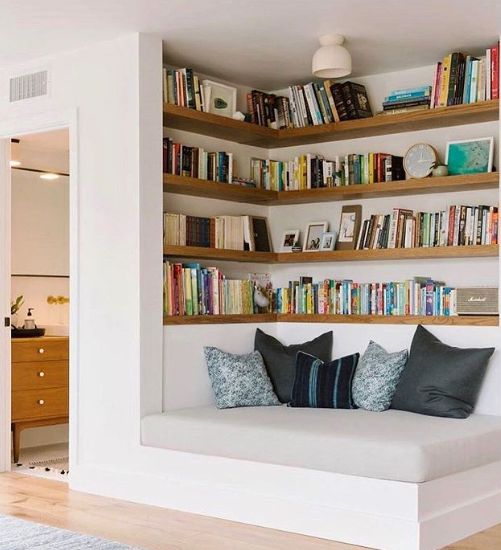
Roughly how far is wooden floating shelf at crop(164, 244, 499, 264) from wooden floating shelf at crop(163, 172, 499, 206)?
351 millimetres

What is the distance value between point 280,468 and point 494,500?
3.48 feet

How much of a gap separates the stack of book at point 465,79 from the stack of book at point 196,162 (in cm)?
132

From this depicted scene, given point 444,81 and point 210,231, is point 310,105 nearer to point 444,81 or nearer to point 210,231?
point 444,81

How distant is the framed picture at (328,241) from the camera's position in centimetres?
619

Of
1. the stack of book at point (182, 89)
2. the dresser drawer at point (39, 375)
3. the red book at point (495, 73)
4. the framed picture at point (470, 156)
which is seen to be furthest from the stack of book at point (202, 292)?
the red book at point (495, 73)

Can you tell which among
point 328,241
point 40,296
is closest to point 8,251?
point 40,296

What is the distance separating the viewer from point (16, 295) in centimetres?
746

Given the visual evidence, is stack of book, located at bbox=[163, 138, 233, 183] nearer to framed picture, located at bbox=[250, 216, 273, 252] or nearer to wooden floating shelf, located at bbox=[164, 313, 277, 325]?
framed picture, located at bbox=[250, 216, 273, 252]

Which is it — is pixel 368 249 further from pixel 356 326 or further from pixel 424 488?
pixel 424 488

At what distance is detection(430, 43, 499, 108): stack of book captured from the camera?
541 centimetres

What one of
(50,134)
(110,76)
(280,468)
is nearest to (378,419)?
(280,468)

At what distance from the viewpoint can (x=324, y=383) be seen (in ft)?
18.2

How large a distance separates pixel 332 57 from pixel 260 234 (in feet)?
4.94

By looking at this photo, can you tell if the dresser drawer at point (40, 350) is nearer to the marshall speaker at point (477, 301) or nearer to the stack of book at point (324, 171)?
the stack of book at point (324, 171)
